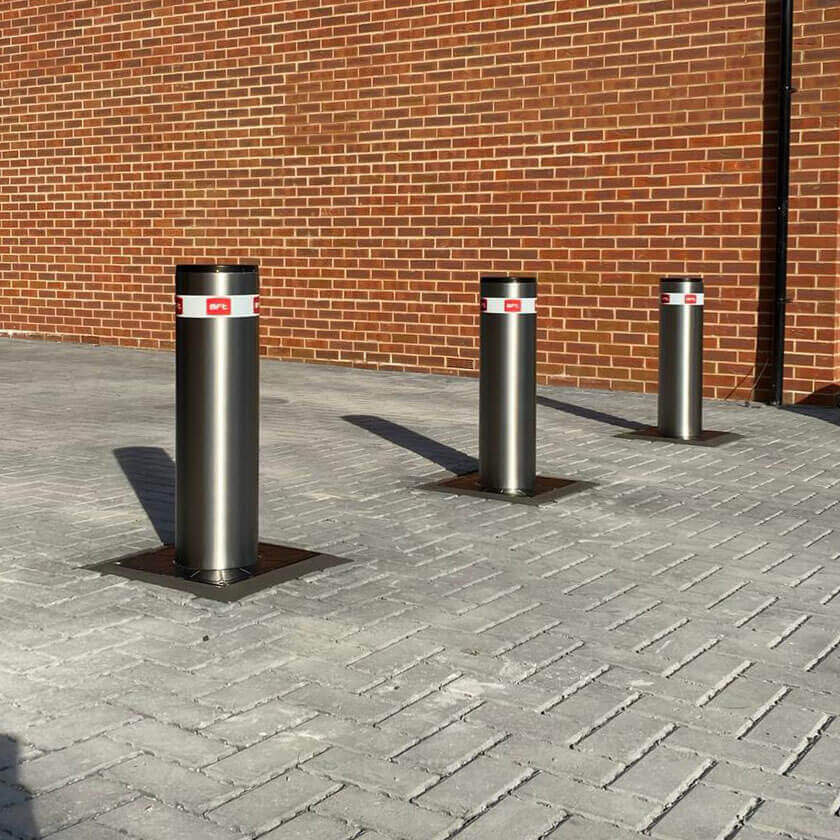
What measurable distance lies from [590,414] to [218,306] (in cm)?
616

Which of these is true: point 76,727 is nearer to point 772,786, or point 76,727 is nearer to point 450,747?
point 450,747

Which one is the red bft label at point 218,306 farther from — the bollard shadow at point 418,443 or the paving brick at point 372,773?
the bollard shadow at point 418,443

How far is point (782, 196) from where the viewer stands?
11250 millimetres

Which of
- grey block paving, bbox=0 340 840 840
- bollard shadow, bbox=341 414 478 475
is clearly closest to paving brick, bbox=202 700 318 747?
grey block paving, bbox=0 340 840 840

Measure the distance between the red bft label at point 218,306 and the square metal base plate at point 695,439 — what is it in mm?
4839

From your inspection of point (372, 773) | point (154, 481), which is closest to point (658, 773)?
point (372, 773)

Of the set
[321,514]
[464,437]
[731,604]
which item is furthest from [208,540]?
[464,437]

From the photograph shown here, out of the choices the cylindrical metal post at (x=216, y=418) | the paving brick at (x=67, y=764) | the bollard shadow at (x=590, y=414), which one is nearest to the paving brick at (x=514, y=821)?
the paving brick at (x=67, y=764)

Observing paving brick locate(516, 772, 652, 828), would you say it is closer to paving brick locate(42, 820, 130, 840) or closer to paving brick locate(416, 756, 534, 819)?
paving brick locate(416, 756, 534, 819)

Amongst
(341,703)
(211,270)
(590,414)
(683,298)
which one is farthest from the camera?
(590,414)

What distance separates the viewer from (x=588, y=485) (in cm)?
740

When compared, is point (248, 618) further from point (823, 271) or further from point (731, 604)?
point (823, 271)

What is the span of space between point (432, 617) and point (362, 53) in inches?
408

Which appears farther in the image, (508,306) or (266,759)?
(508,306)
